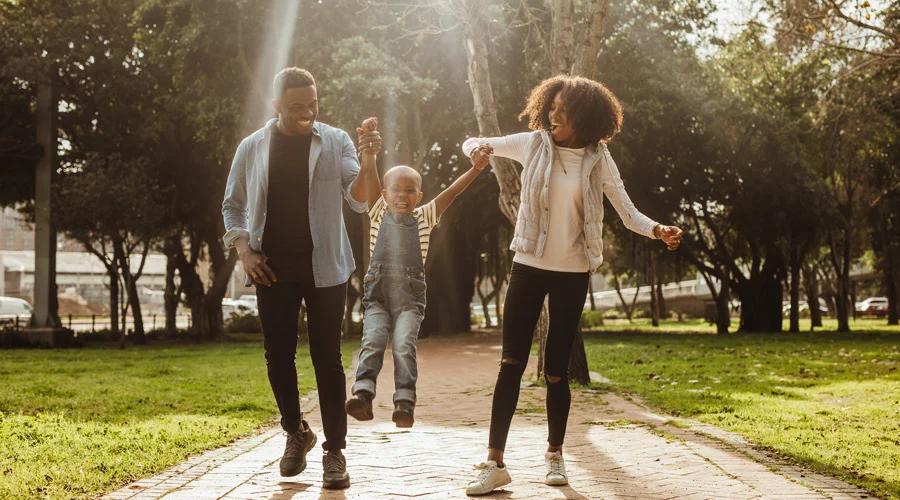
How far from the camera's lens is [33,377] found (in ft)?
47.3

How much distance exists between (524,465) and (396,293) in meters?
1.57

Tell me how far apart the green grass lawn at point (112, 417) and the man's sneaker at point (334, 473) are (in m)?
1.31

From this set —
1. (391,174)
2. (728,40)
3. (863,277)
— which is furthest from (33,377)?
(863,277)

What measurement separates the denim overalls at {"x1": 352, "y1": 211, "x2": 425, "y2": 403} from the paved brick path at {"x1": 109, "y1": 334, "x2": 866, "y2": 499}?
30.5 inches

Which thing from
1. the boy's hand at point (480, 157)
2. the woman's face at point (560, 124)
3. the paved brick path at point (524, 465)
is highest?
the woman's face at point (560, 124)

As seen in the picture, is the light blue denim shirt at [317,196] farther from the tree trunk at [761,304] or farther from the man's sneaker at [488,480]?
the tree trunk at [761,304]

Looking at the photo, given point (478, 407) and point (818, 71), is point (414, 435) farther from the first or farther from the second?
point (818, 71)

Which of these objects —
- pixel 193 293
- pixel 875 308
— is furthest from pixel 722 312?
pixel 875 308

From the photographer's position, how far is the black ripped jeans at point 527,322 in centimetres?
520

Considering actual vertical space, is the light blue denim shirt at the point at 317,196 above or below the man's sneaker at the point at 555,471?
above

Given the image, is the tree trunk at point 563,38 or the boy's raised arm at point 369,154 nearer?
the boy's raised arm at point 369,154

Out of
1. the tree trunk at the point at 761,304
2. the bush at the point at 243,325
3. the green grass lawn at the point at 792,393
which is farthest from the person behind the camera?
the bush at the point at 243,325

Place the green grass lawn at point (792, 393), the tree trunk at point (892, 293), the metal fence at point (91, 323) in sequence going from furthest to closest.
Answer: the tree trunk at point (892, 293)
the metal fence at point (91, 323)
the green grass lawn at point (792, 393)

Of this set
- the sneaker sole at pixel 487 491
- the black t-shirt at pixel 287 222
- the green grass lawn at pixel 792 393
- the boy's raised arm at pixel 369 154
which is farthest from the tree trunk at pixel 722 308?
the black t-shirt at pixel 287 222
